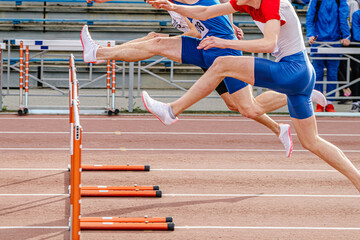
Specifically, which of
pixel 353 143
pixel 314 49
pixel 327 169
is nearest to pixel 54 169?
pixel 327 169

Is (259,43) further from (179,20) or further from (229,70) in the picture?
(179,20)

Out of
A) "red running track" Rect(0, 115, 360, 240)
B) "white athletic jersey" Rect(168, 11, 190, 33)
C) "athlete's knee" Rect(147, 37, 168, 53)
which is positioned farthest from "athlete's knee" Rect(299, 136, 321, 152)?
"white athletic jersey" Rect(168, 11, 190, 33)

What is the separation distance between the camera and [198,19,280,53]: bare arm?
16.7ft

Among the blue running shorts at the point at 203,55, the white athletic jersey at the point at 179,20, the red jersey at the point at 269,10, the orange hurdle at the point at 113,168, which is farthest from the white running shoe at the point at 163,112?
the orange hurdle at the point at 113,168

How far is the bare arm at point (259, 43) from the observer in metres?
5.10

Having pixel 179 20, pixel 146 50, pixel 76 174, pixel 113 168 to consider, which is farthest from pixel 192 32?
pixel 76 174

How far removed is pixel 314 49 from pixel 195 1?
809 centimetres

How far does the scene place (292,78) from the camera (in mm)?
5406

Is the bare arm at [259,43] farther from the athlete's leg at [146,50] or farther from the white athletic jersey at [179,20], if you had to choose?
the white athletic jersey at [179,20]

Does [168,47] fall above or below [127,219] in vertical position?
above

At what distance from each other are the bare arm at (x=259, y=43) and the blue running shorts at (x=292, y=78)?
216mm

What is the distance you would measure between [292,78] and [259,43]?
47cm

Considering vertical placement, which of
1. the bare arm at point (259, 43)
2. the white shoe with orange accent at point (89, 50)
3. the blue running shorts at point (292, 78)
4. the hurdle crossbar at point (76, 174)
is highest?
the bare arm at point (259, 43)

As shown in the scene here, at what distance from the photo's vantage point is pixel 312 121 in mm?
5574
